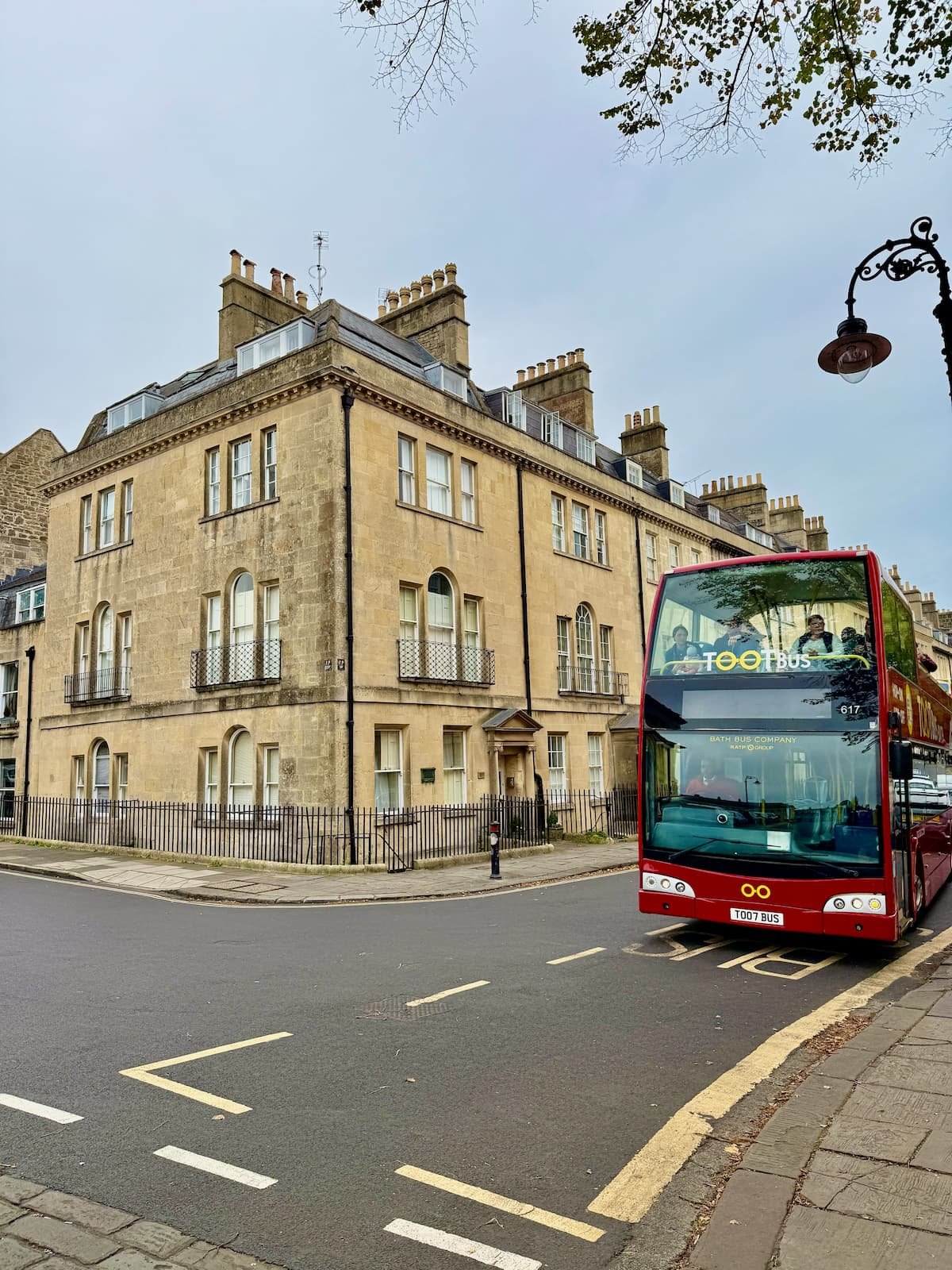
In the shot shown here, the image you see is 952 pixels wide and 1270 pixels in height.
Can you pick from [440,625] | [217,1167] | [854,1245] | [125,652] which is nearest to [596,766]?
[440,625]

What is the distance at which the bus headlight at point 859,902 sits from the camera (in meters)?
8.02

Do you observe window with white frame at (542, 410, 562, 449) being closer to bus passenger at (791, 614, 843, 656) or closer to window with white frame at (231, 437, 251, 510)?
window with white frame at (231, 437, 251, 510)

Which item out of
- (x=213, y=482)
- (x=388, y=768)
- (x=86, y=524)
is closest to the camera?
(x=388, y=768)

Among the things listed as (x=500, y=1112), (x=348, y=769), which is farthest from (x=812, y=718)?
(x=348, y=769)

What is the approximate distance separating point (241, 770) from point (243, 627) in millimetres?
3312

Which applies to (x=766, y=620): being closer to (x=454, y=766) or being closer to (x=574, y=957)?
(x=574, y=957)

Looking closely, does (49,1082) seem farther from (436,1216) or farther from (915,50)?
(915,50)

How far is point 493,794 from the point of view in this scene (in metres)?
21.7

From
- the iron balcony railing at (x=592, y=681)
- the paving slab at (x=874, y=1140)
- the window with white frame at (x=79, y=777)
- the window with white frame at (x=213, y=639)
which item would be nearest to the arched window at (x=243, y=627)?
the window with white frame at (x=213, y=639)

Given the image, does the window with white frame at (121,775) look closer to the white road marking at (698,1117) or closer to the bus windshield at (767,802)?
the bus windshield at (767,802)

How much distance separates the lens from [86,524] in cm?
2567

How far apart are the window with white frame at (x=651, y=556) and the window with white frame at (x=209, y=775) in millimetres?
16659

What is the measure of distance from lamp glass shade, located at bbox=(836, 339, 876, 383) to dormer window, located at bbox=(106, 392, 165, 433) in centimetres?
2068

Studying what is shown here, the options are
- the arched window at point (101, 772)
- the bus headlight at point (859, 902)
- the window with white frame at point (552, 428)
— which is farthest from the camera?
the window with white frame at point (552, 428)
